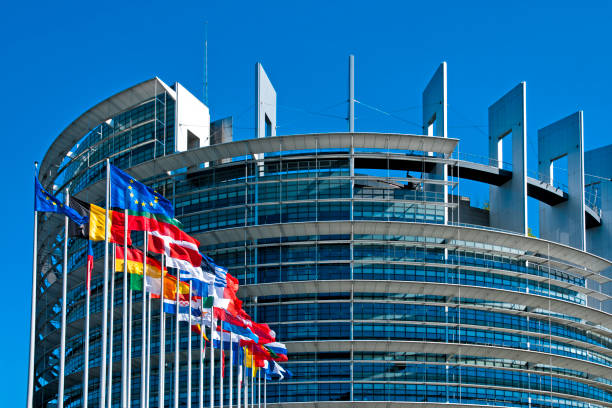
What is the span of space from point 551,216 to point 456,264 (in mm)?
20874

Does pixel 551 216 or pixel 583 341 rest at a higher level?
pixel 551 216

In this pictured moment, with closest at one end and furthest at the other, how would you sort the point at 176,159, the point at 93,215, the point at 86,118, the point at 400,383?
the point at 93,215, the point at 400,383, the point at 176,159, the point at 86,118

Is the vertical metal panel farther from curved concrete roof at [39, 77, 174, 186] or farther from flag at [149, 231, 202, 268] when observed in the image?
flag at [149, 231, 202, 268]

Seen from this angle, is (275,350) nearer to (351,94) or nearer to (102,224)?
(351,94)

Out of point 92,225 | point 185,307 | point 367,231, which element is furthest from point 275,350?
point 92,225

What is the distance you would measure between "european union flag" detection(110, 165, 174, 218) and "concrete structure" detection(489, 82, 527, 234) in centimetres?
5966

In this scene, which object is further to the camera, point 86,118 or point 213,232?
point 86,118

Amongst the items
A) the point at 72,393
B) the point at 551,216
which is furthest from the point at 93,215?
the point at 551,216

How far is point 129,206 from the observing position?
44.8 m

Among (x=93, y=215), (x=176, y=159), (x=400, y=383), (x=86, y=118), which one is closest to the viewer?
(x=93, y=215)

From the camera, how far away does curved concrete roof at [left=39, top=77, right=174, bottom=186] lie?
97625 millimetres

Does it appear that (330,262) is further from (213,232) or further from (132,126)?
(132,126)

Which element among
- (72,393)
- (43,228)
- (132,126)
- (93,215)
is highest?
(132,126)

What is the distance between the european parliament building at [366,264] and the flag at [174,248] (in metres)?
37.6
